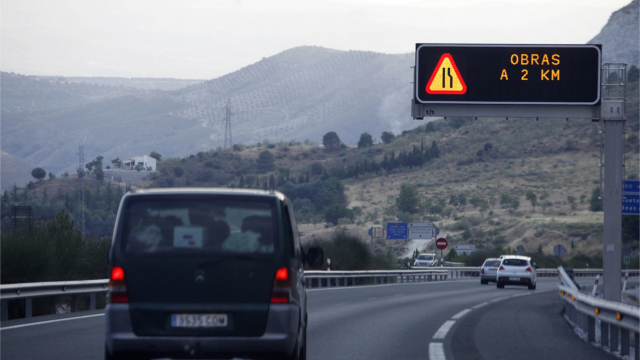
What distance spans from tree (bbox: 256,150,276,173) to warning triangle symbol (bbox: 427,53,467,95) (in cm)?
16620

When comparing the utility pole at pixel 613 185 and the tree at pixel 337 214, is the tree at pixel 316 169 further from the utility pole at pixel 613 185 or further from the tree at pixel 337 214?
the utility pole at pixel 613 185

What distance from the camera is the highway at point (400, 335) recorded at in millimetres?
11086

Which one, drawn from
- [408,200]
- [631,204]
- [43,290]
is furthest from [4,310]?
[408,200]

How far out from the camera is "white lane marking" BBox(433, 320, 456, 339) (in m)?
13.7

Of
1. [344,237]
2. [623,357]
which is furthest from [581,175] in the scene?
[623,357]

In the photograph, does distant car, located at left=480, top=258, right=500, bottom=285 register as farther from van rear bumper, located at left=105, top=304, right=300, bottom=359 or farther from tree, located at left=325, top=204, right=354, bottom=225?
tree, located at left=325, top=204, right=354, bottom=225

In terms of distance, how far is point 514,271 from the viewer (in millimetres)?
37500

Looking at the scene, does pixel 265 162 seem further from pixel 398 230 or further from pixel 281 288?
pixel 281 288

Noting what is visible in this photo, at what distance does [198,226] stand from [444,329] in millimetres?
8458

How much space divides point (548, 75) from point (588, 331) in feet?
32.2

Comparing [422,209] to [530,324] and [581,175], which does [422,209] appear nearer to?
[581,175]

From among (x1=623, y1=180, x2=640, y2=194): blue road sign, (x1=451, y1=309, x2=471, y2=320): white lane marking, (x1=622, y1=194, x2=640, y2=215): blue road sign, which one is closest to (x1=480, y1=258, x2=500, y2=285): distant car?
(x1=622, y1=194, x2=640, y2=215): blue road sign

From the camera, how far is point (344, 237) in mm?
43344

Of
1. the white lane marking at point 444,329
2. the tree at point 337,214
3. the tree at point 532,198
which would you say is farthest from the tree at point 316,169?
the white lane marking at point 444,329
